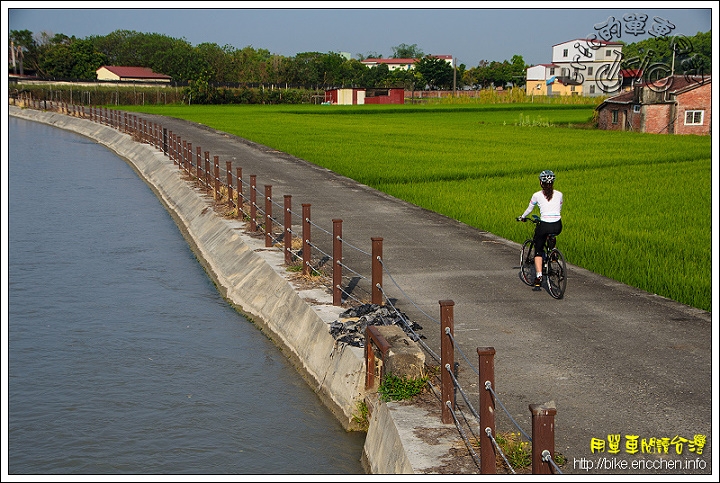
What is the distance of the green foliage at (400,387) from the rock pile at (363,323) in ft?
3.99

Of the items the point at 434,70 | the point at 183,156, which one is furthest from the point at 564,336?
the point at 434,70

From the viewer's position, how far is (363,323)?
10.2 m

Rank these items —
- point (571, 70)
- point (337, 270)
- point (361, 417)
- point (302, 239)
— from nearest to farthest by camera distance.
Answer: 1. point (361, 417)
2. point (337, 270)
3. point (302, 239)
4. point (571, 70)

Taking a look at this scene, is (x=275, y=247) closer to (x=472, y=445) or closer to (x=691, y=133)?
(x=472, y=445)

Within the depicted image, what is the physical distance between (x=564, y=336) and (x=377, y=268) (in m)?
2.39

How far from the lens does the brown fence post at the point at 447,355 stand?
24.0 ft

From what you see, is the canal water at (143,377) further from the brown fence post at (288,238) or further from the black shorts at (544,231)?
the black shorts at (544,231)

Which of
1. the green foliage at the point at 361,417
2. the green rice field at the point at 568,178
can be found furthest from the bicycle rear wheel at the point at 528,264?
the green foliage at the point at 361,417

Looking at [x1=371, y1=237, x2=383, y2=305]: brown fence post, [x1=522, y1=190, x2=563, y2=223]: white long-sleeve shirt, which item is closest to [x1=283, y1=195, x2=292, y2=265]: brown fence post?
[x1=371, y1=237, x2=383, y2=305]: brown fence post

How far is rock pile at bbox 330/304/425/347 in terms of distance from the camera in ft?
32.3

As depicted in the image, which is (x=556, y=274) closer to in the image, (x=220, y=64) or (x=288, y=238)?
(x=288, y=238)

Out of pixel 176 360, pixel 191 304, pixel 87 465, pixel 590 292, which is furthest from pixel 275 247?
pixel 87 465

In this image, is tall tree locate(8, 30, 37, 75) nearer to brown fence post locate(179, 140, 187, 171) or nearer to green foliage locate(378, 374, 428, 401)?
brown fence post locate(179, 140, 187, 171)

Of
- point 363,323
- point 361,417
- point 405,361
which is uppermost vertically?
point 405,361
